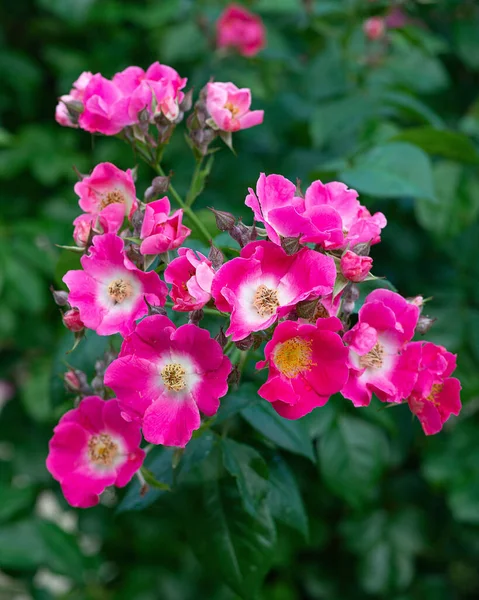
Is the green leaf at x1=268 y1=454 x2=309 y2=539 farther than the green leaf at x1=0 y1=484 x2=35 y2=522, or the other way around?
the green leaf at x1=0 y1=484 x2=35 y2=522

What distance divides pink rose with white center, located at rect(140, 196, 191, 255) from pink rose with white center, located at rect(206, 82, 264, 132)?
0.66 ft

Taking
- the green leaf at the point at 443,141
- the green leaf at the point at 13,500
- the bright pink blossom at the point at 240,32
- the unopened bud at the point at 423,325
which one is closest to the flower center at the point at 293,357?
the unopened bud at the point at 423,325

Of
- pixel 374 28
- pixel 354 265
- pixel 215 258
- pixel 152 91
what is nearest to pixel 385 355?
pixel 354 265

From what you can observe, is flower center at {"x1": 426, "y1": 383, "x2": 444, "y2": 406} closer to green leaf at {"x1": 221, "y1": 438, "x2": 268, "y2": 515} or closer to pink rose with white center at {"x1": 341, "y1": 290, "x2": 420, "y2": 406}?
pink rose with white center at {"x1": 341, "y1": 290, "x2": 420, "y2": 406}

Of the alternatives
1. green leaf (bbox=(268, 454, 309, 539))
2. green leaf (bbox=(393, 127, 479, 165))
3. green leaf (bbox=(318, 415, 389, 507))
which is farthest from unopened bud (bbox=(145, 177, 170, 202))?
green leaf (bbox=(318, 415, 389, 507))

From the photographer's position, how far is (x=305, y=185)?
5.09 feet

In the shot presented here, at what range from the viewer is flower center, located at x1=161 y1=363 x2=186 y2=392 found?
0.87 metres

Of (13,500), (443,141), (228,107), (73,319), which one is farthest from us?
(13,500)

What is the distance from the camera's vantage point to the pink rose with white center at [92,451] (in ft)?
3.13

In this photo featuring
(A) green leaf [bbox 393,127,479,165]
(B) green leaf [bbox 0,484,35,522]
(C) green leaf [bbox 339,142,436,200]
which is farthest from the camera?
(B) green leaf [bbox 0,484,35,522]

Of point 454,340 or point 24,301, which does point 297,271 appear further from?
point 24,301

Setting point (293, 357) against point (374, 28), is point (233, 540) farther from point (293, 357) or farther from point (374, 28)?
point (374, 28)

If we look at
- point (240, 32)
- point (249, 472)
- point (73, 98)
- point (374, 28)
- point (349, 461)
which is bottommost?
point (349, 461)

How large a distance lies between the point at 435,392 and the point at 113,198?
1.66 feet
